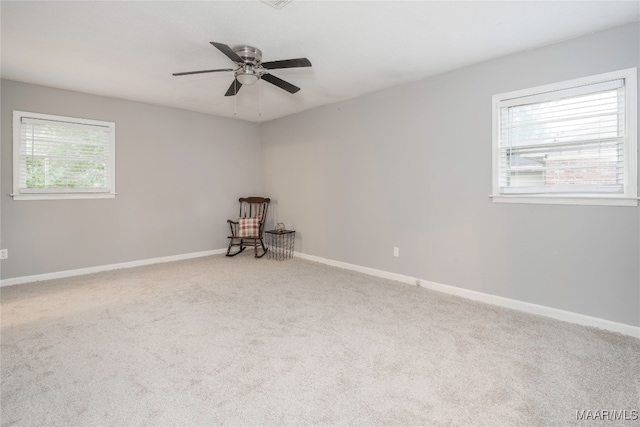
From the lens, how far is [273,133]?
579 cm

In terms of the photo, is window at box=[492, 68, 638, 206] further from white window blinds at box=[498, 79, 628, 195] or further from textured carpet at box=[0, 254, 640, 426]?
textured carpet at box=[0, 254, 640, 426]

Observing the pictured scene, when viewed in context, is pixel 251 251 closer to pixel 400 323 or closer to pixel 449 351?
pixel 400 323

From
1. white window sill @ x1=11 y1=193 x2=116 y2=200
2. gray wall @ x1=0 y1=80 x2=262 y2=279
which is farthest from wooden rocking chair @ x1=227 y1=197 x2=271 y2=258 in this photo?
white window sill @ x1=11 y1=193 x2=116 y2=200

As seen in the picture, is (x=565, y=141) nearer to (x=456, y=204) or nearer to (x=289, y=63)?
(x=456, y=204)

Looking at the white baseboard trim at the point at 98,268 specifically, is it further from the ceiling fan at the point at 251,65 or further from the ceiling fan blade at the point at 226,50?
the ceiling fan blade at the point at 226,50

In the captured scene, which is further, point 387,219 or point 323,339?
point 387,219

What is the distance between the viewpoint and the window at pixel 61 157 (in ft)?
12.5

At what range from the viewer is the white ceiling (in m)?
2.27

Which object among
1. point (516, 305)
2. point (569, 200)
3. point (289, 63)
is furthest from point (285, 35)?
point (516, 305)

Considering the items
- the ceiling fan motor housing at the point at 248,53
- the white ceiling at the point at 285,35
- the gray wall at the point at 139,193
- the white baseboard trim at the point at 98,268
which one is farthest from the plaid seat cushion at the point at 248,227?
the ceiling fan motor housing at the point at 248,53

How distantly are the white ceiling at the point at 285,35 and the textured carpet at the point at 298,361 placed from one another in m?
2.39

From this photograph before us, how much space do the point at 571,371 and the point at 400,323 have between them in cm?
114

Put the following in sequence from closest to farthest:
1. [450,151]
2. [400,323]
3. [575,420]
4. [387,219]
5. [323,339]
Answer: [575,420] < [323,339] < [400,323] < [450,151] < [387,219]

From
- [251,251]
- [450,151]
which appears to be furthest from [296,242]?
[450,151]
